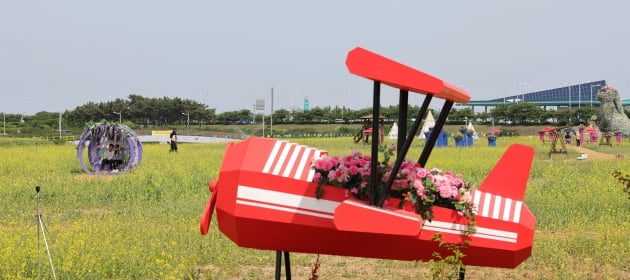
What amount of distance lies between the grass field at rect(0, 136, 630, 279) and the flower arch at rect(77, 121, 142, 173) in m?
3.77

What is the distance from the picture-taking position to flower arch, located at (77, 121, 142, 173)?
19859mm

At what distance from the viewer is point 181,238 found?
8.62 metres

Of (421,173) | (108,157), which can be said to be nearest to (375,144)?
(421,173)

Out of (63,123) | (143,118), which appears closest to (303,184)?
(63,123)

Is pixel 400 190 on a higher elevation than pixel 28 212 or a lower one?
higher

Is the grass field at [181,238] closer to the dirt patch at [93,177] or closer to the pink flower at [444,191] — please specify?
the dirt patch at [93,177]

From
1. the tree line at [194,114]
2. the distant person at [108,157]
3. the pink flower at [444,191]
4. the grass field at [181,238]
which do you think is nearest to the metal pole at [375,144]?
the pink flower at [444,191]

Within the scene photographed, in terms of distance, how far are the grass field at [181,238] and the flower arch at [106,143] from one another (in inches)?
148

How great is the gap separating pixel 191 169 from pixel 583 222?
43.0 feet

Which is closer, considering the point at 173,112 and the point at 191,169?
the point at 191,169

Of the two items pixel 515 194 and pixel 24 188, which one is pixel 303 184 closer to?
pixel 515 194

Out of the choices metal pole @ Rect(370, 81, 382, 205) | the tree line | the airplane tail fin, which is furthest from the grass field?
the tree line

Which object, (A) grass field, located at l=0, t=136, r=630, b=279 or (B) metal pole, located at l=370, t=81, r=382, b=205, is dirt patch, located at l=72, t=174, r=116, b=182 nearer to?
(A) grass field, located at l=0, t=136, r=630, b=279

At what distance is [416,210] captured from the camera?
4215mm
